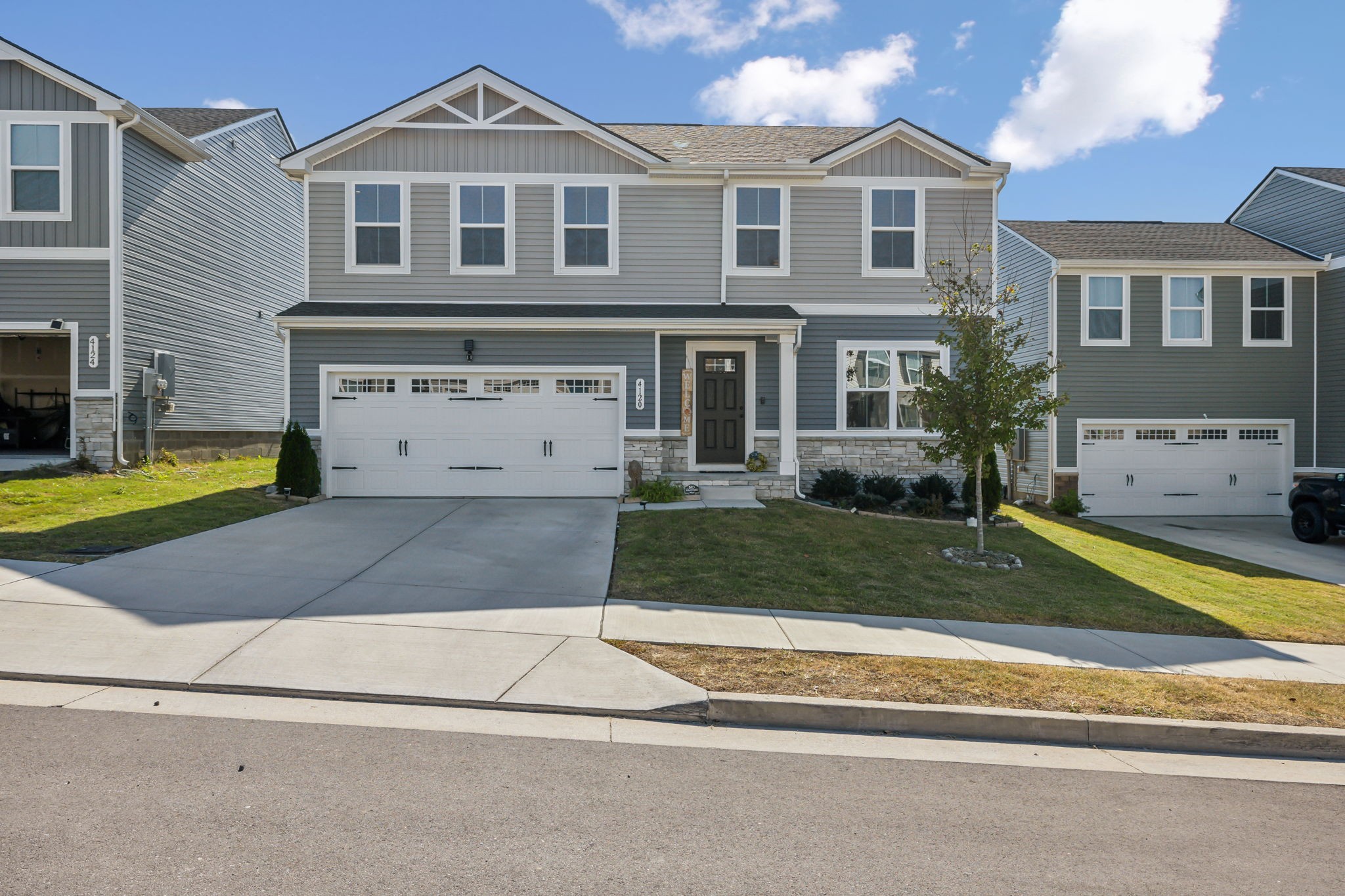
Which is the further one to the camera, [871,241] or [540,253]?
[871,241]

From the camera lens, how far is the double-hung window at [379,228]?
1458 centimetres

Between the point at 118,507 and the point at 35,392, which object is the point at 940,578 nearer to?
the point at 118,507

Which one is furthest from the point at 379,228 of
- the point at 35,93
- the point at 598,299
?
the point at 35,93

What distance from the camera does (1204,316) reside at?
18.0 meters

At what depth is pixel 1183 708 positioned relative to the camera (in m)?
5.45

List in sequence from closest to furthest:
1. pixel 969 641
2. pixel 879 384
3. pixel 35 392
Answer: pixel 969 641 < pixel 879 384 < pixel 35 392

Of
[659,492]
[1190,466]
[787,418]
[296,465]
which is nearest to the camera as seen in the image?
[296,465]

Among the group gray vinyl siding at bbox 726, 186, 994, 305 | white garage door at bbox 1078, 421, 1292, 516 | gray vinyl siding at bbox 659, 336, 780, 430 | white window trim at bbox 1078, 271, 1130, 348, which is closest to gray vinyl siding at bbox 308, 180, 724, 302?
gray vinyl siding at bbox 659, 336, 780, 430

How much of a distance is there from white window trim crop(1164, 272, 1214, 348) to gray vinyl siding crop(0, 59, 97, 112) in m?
22.8

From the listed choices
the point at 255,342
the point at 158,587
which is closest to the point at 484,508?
the point at 158,587

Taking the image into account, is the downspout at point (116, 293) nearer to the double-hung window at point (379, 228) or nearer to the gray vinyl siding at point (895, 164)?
the double-hung window at point (379, 228)

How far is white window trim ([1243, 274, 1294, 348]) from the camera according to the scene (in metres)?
18.0

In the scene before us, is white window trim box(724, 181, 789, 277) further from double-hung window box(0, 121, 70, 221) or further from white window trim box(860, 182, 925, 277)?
double-hung window box(0, 121, 70, 221)

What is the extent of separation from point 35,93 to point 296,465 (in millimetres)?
8751
